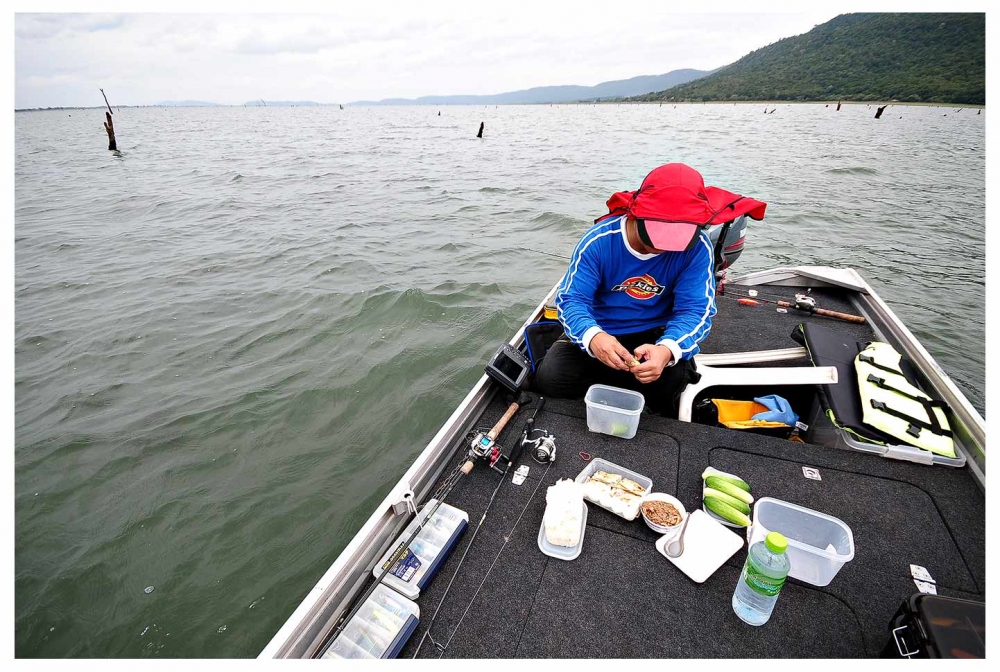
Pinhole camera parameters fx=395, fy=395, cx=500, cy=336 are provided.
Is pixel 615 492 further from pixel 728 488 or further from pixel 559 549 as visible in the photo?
pixel 728 488

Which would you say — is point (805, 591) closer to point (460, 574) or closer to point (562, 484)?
point (562, 484)

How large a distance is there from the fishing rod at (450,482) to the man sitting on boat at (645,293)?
508 mm

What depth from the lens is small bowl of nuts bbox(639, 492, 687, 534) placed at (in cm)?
201

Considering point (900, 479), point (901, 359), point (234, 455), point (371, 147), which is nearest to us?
point (900, 479)

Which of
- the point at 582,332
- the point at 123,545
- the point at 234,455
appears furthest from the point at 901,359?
the point at 123,545

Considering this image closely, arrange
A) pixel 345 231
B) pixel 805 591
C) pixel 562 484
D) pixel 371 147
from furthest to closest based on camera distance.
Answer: pixel 371 147 < pixel 345 231 < pixel 562 484 < pixel 805 591

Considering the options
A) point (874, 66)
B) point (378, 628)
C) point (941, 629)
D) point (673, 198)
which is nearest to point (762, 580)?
point (941, 629)

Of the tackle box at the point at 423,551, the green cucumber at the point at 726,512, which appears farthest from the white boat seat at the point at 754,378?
the tackle box at the point at 423,551

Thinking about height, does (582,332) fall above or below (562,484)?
above

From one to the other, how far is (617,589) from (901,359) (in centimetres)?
297

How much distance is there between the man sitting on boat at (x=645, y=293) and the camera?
2363 millimetres

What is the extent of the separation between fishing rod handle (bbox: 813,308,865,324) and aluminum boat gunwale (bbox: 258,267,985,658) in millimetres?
86

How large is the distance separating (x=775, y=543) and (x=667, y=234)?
5.36ft

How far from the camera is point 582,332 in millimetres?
2723
